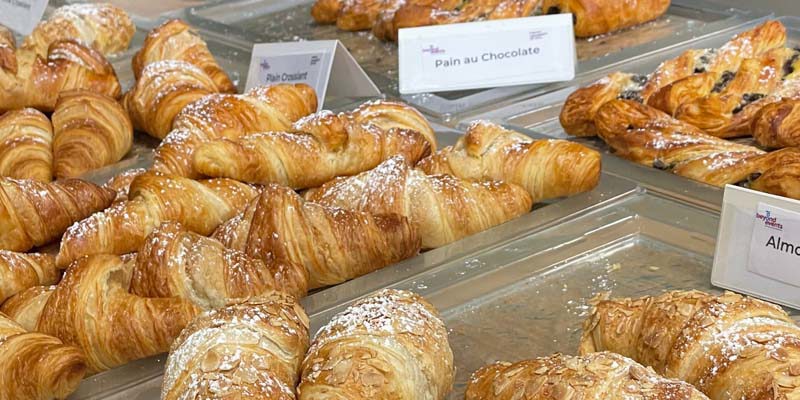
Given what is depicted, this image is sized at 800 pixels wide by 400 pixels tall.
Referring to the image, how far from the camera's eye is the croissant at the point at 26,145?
2461 mm

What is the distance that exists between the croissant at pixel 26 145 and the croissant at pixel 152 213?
1.21 ft

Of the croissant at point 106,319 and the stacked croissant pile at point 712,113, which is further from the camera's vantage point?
the stacked croissant pile at point 712,113

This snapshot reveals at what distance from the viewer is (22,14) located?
3.57 metres

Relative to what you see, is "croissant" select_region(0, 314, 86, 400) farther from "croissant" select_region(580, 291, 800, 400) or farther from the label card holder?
the label card holder

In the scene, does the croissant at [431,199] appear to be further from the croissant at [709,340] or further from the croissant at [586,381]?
the croissant at [586,381]

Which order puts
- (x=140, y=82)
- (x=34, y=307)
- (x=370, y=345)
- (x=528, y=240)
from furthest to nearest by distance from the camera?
(x=140, y=82)
(x=528, y=240)
(x=34, y=307)
(x=370, y=345)

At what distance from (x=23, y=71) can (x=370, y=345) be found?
5.74 feet

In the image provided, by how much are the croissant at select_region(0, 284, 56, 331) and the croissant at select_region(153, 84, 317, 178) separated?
1.64ft

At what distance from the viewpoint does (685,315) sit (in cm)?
148

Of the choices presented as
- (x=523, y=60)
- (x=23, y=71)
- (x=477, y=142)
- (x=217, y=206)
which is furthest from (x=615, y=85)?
(x=23, y=71)

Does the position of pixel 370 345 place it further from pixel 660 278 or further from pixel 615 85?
pixel 615 85

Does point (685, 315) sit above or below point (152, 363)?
above

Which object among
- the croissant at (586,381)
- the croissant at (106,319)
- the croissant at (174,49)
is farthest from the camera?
the croissant at (174,49)

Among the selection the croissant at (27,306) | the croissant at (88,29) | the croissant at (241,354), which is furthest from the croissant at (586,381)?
the croissant at (88,29)
